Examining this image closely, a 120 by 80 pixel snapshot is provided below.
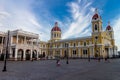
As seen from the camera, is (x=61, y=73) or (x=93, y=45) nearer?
(x=61, y=73)

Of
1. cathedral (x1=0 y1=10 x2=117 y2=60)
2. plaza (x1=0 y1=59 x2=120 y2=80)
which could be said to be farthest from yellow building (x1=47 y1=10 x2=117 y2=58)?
plaza (x1=0 y1=59 x2=120 y2=80)

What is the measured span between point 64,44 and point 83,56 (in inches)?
612

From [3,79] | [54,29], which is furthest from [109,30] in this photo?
[3,79]

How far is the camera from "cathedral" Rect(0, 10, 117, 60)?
46.6 meters

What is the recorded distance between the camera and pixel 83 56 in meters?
72.9

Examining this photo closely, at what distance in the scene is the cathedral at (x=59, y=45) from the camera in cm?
4659

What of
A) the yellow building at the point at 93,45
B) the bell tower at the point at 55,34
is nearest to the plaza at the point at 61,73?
the yellow building at the point at 93,45

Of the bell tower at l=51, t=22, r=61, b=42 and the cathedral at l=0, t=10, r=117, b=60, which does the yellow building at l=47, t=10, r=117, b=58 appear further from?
the bell tower at l=51, t=22, r=61, b=42

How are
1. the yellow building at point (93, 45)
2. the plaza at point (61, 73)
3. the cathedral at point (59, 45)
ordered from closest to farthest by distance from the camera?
the plaza at point (61, 73), the cathedral at point (59, 45), the yellow building at point (93, 45)

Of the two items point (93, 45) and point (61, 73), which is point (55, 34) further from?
point (61, 73)

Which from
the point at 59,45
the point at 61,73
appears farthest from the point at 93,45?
the point at 61,73

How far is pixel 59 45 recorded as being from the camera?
85875 millimetres

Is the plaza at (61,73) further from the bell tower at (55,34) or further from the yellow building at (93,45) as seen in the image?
the bell tower at (55,34)

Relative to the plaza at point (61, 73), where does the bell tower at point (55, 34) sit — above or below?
above
